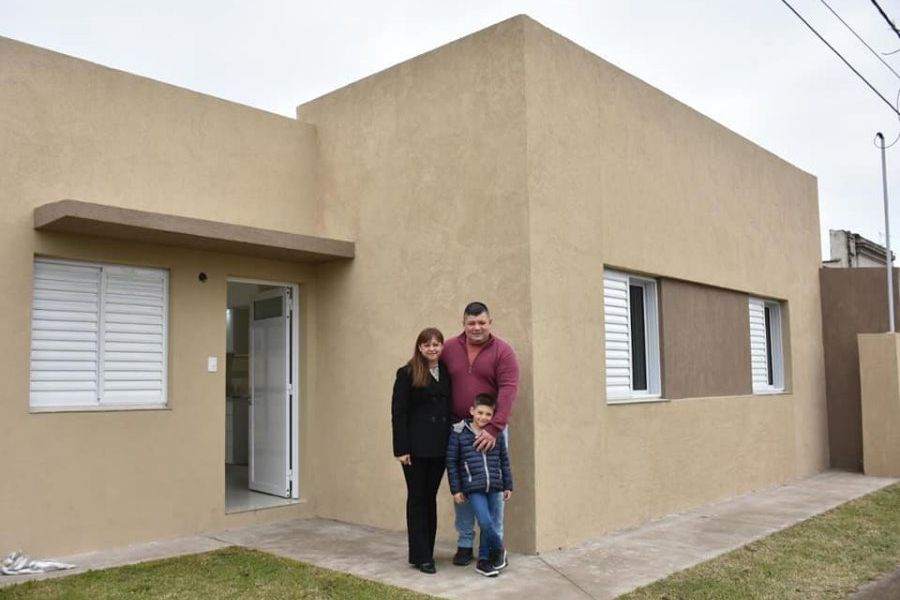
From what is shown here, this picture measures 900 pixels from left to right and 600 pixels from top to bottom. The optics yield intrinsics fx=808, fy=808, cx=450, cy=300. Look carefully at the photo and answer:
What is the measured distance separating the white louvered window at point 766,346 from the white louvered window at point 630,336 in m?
2.67

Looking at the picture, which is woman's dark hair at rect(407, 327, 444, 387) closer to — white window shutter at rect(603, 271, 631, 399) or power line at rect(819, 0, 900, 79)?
white window shutter at rect(603, 271, 631, 399)

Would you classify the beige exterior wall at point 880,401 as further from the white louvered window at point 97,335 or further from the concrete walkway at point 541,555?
the white louvered window at point 97,335

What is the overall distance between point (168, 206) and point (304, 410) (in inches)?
98.7

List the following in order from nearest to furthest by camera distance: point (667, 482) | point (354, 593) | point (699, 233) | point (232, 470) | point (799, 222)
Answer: point (354, 593), point (667, 482), point (699, 233), point (232, 470), point (799, 222)

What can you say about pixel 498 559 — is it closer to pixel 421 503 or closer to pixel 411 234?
pixel 421 503

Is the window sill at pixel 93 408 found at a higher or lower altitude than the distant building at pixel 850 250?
lower

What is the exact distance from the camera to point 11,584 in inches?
223

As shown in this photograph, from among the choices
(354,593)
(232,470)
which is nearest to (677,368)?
(354,593)

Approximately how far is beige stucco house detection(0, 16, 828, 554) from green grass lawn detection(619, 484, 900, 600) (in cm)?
124

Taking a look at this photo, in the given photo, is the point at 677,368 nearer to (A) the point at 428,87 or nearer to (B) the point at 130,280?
(A) the point at 428,87

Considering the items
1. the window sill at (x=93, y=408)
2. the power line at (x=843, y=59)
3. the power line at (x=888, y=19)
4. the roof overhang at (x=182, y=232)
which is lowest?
the window sill at (x=93, y=408)

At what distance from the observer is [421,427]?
607 cm

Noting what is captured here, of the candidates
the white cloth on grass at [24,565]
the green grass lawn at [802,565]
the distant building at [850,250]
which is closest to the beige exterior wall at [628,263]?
the green grass lawn at [802,565]

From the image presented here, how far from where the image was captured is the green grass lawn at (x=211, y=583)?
5.32m
